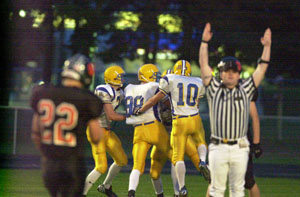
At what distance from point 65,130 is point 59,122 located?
3.4 inches

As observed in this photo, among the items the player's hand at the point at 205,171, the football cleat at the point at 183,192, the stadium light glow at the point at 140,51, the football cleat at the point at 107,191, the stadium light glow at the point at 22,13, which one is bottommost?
the football cleat at the point at 107,191

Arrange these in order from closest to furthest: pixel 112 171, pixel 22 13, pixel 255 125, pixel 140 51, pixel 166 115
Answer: pixel 255 125 → pixel 112 171 → pixel 166 115 → pixel 22 13 → pixel 140 51

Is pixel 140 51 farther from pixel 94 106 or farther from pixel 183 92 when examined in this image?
pixel 94 106

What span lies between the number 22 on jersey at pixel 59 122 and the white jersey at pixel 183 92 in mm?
3763

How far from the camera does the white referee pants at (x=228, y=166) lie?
7375mm

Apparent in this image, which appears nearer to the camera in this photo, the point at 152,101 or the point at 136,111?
the point at 152,101

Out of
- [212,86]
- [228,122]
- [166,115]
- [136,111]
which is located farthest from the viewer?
[166,115]

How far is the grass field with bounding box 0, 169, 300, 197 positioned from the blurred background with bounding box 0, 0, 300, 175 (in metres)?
7.86

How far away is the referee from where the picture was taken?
291 inches

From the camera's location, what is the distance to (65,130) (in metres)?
6.34

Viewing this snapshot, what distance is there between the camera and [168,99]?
10.6 m

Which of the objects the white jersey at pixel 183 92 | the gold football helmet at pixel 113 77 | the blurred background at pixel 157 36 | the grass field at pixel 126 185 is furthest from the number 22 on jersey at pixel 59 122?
the blurred background at pixel 157 36

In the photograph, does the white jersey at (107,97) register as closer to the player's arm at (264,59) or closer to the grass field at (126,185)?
the grass field at (126,185)

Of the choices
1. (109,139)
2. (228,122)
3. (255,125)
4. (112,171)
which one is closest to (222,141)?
(228,122)
